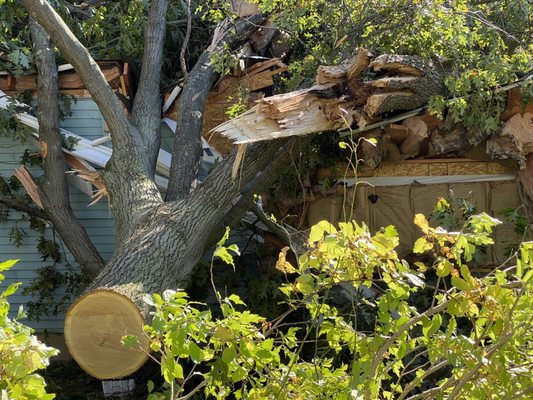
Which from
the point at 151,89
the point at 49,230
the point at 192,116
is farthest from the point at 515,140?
the point at 49,230

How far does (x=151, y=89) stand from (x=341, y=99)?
2.52 m

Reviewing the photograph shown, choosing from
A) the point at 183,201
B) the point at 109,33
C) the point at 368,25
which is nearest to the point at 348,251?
the point at 183,201

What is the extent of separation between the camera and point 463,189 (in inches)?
372

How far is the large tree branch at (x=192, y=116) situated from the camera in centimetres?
774

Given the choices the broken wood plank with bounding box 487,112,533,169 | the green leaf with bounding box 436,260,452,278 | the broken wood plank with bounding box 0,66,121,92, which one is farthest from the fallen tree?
the green leaf with bounding box 436,260,452,278

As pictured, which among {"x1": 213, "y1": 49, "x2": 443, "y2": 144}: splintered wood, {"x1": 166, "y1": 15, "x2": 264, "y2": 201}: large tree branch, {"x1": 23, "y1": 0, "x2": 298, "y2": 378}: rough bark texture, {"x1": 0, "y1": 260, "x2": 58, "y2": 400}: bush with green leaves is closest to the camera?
{"x1": 0, "y1": 260, "x2": 58, "y2": 400}: bush with green leaves

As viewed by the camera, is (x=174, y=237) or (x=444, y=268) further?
(x=174, y=237)

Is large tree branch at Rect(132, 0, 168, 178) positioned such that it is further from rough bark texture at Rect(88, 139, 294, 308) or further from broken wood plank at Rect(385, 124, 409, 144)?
broken wood plank at Rect(385, 124, 409, 144)

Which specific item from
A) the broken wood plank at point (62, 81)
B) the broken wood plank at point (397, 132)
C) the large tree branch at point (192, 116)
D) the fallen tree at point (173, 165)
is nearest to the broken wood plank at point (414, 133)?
the broken wood plank at point (397, 132)

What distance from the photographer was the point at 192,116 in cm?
815

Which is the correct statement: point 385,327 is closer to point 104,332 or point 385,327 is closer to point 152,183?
point 104,332

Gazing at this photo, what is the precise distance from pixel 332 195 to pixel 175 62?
287 cm

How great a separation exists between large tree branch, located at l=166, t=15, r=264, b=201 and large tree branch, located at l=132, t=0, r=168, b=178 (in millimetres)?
249

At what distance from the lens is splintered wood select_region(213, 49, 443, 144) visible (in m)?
6.45
